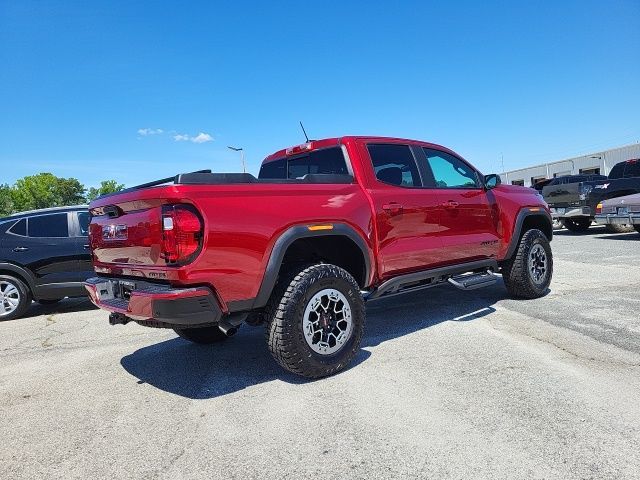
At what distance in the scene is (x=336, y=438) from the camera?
249cm

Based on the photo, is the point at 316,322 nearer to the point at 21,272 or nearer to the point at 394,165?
the point at 394,165

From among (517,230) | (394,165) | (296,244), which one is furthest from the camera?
(517,230)

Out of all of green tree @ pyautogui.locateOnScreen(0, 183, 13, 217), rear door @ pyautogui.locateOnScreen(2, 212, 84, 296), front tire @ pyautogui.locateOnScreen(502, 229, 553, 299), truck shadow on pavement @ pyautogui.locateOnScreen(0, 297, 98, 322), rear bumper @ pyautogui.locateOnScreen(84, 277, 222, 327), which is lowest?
truck shadow on pavement @ pyautogui.locateOnScreen(0, 297, 98, 322)

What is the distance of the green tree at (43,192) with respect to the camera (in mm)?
86875

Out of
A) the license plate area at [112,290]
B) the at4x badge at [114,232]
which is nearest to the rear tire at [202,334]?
the license plate area at [112,290]

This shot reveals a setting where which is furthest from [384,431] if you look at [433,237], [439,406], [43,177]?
[43,177]

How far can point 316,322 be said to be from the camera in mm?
3371

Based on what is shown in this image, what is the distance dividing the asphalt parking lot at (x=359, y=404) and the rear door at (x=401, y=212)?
0.77 metres

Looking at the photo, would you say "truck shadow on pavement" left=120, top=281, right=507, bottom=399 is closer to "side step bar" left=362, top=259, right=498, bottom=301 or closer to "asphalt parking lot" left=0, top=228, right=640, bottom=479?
"asphalt parking lot" left=0, top=228, right=640, bottom=479

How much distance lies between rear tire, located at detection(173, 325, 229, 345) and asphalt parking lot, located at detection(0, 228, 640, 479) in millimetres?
103

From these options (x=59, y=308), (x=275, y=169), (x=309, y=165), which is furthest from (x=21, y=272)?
(x=309, y=165)

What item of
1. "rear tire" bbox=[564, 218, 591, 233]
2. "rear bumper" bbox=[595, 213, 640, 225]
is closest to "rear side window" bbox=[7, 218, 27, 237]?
"rear bumper" bbox=[595, 213, 640, 225]

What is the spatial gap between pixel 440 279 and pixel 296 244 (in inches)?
71.5

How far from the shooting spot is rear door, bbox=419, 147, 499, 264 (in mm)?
4625
